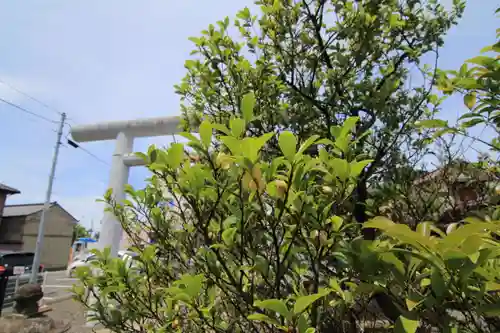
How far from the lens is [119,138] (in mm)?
6020

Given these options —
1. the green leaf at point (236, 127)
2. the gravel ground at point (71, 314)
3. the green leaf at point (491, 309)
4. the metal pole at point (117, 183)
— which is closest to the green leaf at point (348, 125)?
the green leaf at point (236, 127)

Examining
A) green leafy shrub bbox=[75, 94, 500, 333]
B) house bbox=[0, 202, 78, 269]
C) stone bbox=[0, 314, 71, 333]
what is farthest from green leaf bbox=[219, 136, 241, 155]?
house bbox=[0, 202, 78, 269]

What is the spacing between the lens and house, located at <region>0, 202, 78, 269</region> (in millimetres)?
24500

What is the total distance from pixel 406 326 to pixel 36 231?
30177mm

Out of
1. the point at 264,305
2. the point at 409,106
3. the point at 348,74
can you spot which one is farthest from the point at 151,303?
the point at 409,106

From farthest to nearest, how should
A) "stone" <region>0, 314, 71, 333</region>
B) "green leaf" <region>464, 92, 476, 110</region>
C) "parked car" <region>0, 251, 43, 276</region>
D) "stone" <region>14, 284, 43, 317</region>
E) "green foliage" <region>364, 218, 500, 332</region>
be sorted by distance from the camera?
1. "parked car" <region>0, 251, 43, 276</region>
2. "stone" <region>14, 284, 43, 317</region>
3. "stone" <region>0, 314, 71, 333</region>
4. "green leaf" <region>464, 92, 476, 110</region>
5. "green foliage" <region>364, 218, 500, 332</region>

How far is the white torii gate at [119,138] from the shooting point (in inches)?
213

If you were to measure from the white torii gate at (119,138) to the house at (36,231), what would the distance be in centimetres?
1884

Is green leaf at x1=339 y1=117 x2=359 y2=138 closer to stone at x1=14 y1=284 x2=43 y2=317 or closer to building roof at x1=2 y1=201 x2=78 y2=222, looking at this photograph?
stone at x1=14 y1=284 x2=43 y2=317

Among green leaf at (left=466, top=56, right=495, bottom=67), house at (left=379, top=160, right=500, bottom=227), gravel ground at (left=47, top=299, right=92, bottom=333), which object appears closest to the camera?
green leaf at (left=466, top=56, right=495, bottom=67)

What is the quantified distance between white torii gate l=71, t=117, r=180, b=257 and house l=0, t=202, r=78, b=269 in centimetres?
1884

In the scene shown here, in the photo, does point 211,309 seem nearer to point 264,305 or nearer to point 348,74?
point 264,305

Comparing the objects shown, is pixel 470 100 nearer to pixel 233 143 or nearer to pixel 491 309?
pixel 491 309

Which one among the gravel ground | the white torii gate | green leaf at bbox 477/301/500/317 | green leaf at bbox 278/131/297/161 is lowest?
the gravel ground
